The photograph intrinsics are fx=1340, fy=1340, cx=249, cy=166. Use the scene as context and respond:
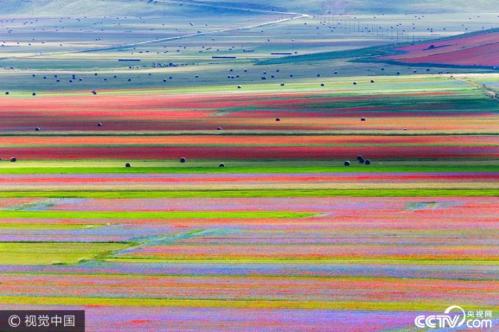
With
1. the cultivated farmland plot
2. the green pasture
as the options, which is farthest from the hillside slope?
the green pasture

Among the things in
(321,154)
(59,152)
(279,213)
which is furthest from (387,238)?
(59,152)

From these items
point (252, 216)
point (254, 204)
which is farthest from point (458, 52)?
point (252, 216)

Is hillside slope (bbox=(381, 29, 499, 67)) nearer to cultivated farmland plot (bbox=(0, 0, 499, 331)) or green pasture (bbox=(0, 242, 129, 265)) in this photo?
cultivated farmland plot (bbox=(0, 0, 499, 331))

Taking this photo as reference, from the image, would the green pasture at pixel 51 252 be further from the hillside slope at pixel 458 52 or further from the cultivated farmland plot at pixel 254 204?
the hillside slope at pixel 458 52

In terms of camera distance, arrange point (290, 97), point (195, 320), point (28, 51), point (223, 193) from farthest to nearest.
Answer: point (28, 51) < point (290, 97) < point (223, 193) < point (195, 320)

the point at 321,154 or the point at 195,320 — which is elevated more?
the point at 321,154

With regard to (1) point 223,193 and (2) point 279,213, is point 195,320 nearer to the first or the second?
(2) point 279,213

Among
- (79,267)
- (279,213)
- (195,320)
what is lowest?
(195,320)
